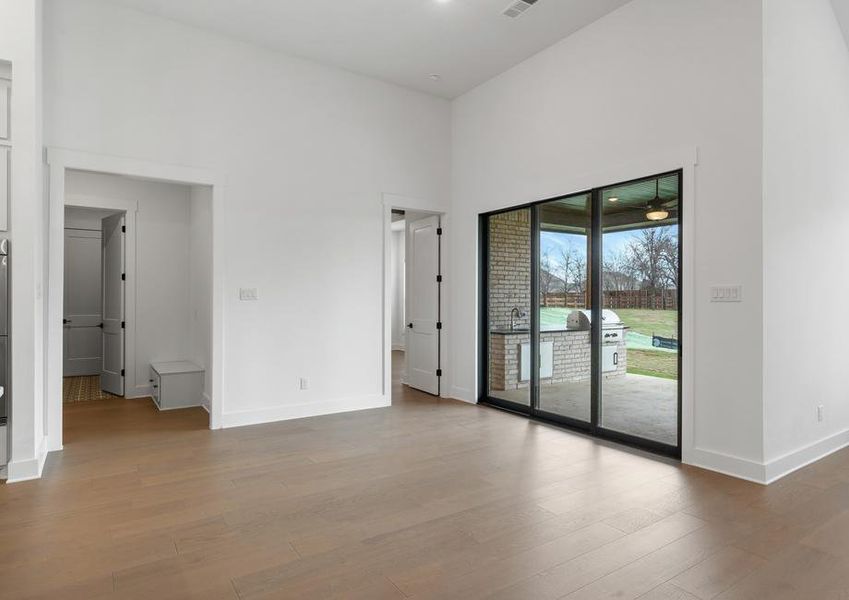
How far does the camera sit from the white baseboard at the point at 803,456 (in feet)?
11.4

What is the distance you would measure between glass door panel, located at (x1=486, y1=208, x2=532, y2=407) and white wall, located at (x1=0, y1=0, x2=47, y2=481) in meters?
4.31

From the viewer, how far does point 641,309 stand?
4254mm

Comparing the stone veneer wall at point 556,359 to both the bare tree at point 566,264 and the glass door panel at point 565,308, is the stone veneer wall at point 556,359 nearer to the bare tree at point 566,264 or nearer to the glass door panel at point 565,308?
the glass door panel at point 565,308

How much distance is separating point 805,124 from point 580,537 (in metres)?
3.55

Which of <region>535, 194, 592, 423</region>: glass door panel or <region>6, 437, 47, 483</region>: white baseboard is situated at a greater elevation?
<region>535, 194, 592, 423</region>: glass door panel

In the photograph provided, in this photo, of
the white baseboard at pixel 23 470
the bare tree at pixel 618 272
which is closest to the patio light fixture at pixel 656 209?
the bare tree at pixel 618 272

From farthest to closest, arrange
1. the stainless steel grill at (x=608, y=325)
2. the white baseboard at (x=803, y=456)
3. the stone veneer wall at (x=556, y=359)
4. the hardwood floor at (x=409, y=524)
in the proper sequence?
the stone veneer wall at (x=556, y=359) < the stainless steel grill at (x=608, y=325) < the white baseboard at (x=803, y=456) < the hardwood floor at (x=409, y=524)

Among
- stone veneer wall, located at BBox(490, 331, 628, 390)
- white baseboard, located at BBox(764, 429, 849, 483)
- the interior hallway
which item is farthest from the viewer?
the interior hallway

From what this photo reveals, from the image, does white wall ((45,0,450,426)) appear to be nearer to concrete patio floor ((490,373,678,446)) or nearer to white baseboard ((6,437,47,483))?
white baseboard ((6,437,47,483))

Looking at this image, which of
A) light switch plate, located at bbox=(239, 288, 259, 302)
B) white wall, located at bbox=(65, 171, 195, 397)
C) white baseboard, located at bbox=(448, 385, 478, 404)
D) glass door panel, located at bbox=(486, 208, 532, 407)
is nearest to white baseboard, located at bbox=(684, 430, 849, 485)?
glass door panel, located at bbox=(486, 208, 532, 407)

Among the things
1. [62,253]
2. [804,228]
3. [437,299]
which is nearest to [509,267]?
[437,299]

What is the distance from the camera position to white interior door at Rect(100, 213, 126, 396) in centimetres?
624

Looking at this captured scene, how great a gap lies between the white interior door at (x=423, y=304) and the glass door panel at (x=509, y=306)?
85cm

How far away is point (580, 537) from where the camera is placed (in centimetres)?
262
